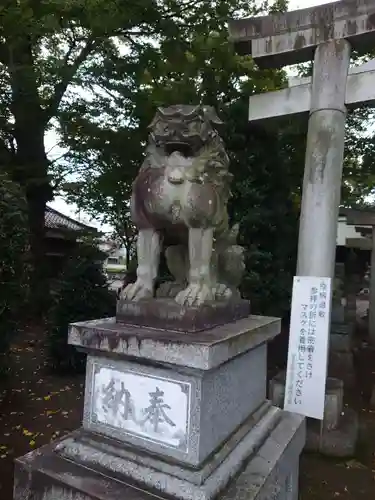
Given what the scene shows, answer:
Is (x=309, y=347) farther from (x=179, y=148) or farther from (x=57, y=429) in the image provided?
(x=57, y=429)

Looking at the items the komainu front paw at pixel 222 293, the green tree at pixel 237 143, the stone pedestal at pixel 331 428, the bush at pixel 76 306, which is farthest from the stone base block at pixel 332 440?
the bush at pixel 76 306

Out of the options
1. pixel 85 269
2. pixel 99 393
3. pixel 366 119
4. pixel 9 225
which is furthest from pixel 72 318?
pixel 366 119

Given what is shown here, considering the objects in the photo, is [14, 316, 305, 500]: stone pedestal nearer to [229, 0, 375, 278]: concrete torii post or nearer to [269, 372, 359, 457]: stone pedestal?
[269, 372, 359, 457]: stone pedestal

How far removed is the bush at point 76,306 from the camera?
5.86m

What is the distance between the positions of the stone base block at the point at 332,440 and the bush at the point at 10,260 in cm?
347

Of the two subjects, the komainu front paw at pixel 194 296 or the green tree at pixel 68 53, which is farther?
the green tree at pixel 68 53

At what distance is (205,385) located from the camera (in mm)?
2000

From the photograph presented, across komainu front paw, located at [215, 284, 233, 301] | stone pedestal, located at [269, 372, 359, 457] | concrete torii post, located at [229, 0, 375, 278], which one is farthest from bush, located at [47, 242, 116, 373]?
komainu front paw, located at [215, 284, 233, 301]

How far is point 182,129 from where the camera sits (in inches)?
89.9

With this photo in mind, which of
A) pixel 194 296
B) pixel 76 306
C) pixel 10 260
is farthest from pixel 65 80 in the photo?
pixel 194 296

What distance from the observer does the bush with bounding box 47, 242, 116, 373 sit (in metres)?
5.86

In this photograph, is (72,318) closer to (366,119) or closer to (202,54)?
(202,54)

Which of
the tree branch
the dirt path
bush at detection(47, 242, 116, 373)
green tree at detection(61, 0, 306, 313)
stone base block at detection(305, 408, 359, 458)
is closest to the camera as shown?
the dirt path

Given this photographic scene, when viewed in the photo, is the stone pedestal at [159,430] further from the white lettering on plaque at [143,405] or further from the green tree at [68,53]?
the green tree at [68,53]
